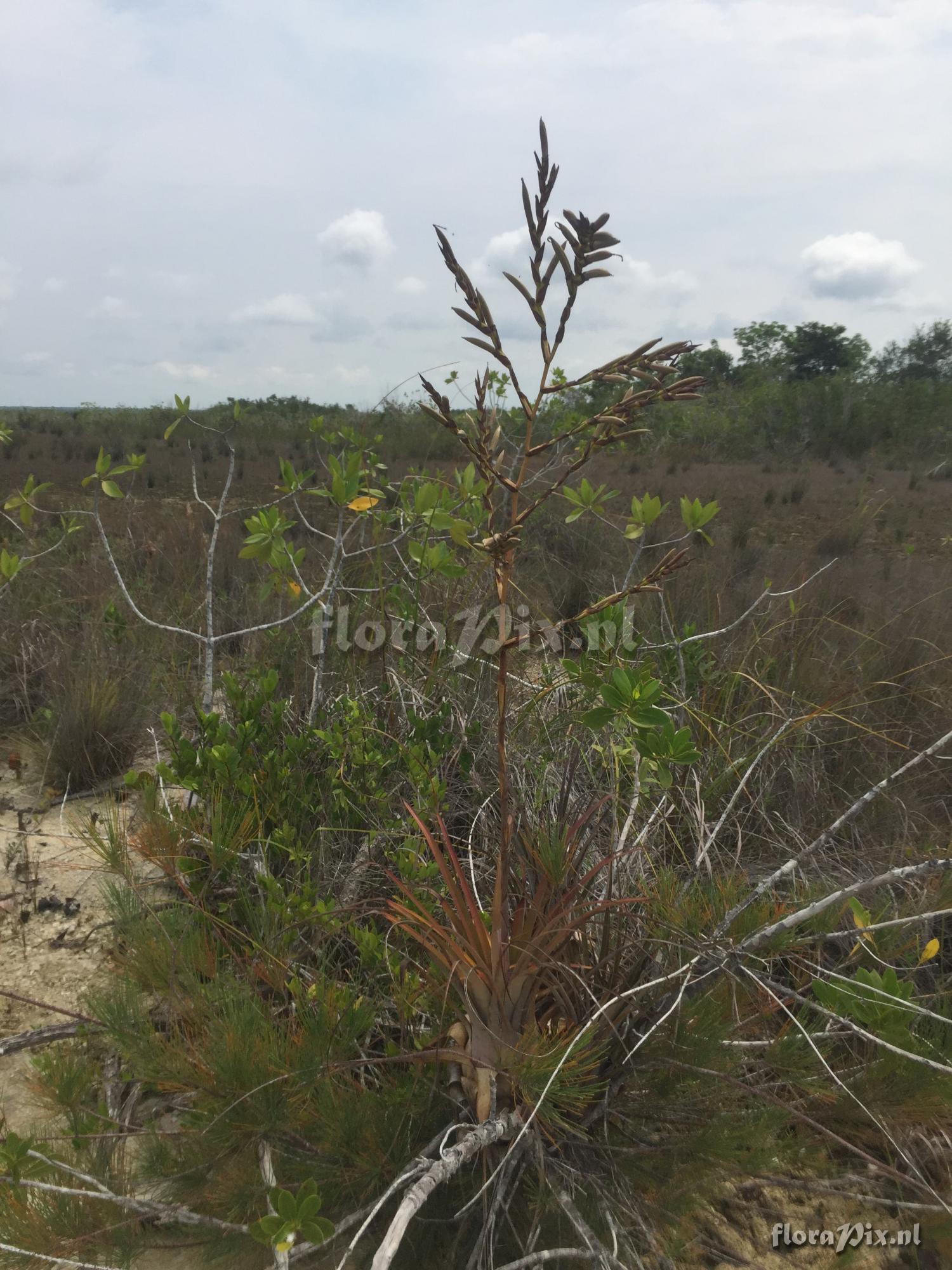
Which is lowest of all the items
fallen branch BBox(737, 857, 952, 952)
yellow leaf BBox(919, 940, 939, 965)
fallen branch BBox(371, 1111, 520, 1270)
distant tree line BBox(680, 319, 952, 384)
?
fallen branch BBox(371, 1111, 520, 1270)

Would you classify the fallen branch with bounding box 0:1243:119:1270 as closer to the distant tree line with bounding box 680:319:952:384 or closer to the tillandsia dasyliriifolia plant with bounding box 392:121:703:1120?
the tillandsia dasyliriifolia plant with bounding box 392:121:703:1120

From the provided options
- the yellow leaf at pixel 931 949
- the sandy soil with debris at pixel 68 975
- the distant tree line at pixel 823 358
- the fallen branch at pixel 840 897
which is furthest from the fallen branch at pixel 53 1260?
the distant tree line at pixel 823 358

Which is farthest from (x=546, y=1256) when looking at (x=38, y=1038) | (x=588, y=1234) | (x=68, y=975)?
(x=68, y=975)

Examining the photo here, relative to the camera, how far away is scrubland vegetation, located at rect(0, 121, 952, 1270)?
1142mm

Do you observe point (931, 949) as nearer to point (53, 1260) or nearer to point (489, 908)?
point (489, 908)

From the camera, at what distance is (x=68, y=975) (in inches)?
74.2

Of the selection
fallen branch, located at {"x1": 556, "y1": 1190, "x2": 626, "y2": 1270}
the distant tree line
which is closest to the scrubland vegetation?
fallen branch, located at {"x1": 556, "y1": 1190, "x2": 626, "y2": 1270}

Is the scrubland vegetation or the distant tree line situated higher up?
the distant tree line

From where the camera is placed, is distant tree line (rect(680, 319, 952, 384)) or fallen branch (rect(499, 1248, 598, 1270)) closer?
fallen branch (rect(499, 1248, 598, 1270))

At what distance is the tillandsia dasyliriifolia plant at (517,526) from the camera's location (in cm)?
92

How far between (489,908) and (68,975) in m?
1.07

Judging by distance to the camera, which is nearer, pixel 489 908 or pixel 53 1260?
pixel 53 1260

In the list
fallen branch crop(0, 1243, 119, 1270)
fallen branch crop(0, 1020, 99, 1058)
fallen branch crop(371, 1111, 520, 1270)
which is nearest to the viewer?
fallen branch crop(371, 1111, 520, 1270)

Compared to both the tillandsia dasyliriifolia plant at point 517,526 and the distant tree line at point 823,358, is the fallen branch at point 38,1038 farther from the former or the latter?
the distant tree line at point 823,358
